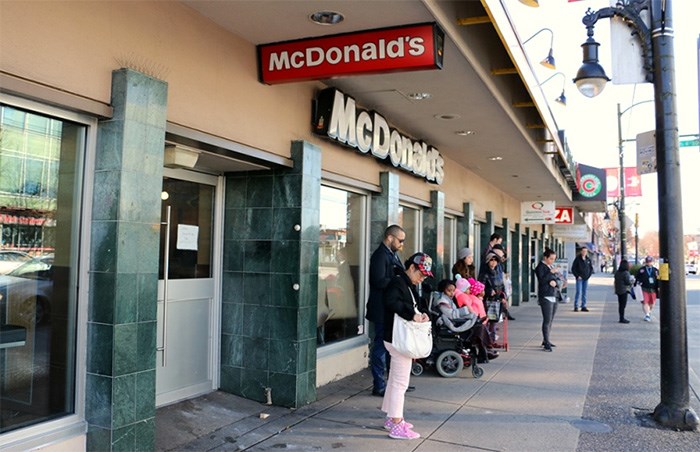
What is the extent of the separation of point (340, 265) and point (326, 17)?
372cm

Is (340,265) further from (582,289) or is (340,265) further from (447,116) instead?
(582,289)

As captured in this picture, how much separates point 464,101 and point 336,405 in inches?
153

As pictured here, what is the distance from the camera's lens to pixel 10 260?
367 cm

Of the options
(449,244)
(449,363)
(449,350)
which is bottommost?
(449,363)

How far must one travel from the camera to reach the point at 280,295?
19.2 feet

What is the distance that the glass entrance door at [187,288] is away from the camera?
5.44m

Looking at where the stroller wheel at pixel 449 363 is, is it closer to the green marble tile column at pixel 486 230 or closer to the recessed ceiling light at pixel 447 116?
the recessed ceiling light at pixel 447 116

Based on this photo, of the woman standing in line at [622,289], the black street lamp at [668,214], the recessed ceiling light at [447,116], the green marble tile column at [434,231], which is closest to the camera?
the black street lamp at [668,214]

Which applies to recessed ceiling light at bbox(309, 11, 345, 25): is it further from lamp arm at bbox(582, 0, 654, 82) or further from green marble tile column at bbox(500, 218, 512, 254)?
green marble tile column at bbox(500, 218, 512, 254)

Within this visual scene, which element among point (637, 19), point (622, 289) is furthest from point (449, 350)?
point (622, 289)

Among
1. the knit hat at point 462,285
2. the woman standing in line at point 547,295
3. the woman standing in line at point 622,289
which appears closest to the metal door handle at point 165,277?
the knit hat at point 462,285

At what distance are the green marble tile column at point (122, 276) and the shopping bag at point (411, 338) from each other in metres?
2.05

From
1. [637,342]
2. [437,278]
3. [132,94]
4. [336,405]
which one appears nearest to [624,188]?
[637,342]

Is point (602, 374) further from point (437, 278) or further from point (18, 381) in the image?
point (18, 381)
